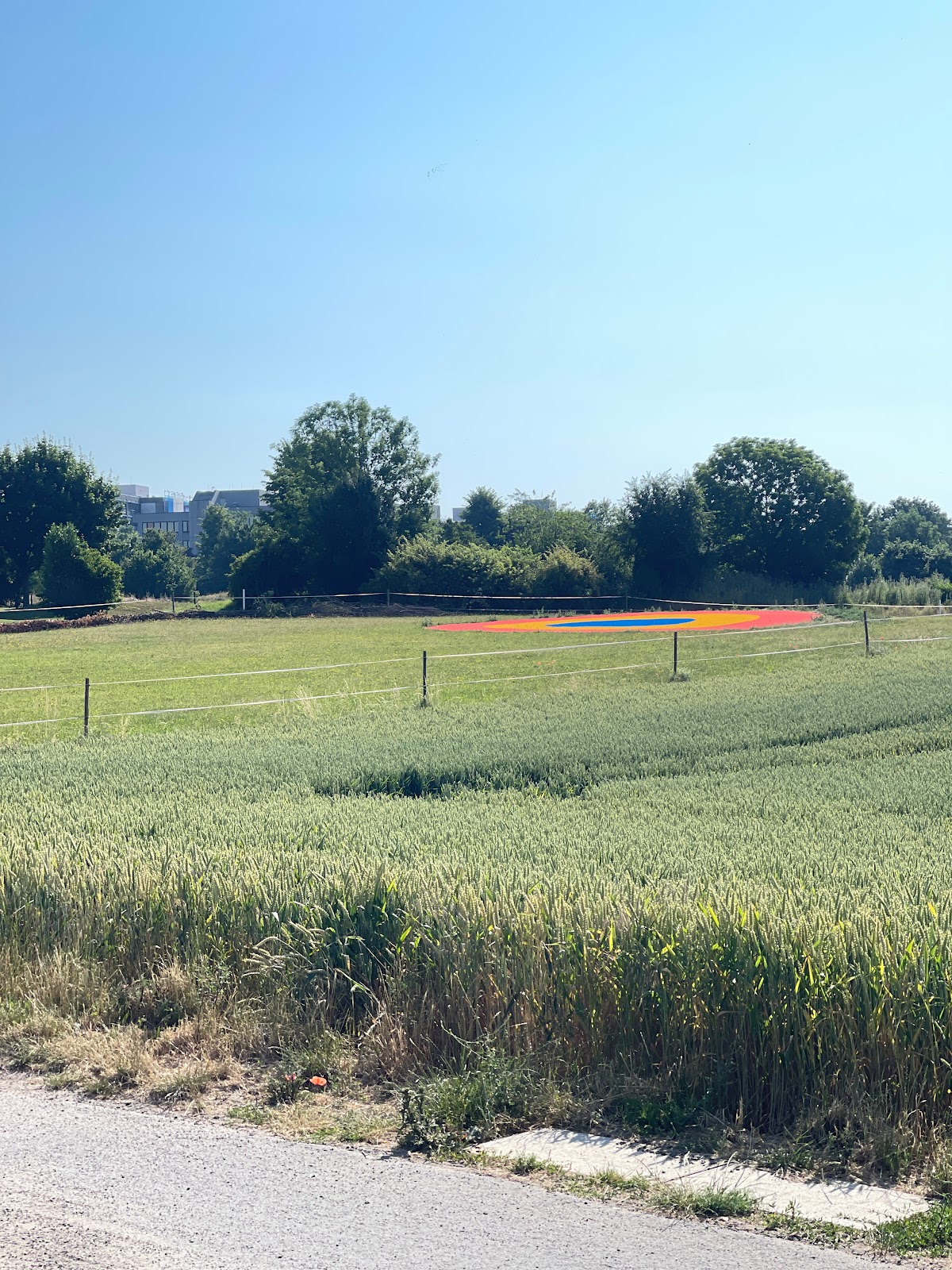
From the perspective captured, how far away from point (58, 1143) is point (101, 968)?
1.86 m

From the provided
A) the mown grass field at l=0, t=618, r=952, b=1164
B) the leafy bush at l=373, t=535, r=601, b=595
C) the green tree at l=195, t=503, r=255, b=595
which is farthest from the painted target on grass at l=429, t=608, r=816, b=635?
the green tree at l=195, t=503, r=255, b=595

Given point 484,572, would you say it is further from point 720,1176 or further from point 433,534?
point 720,1176

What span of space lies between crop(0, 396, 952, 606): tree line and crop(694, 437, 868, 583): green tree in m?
0.09

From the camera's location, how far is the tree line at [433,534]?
6125 centimetres

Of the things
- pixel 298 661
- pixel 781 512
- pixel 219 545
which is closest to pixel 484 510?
pixel 219 545

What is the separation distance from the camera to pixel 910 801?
10555mm

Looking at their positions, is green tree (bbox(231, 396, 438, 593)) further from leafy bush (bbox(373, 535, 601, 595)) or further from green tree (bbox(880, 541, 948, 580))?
green tree (bbox(880, 541, 948, 580))

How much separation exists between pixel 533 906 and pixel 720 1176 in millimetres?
1738

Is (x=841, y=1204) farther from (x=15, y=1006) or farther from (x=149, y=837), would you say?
(x=149, y=837)

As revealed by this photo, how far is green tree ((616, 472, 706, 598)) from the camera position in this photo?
6072 cm

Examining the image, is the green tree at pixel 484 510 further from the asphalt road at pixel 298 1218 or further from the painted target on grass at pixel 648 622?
the asphalt road at pixel 298 1218

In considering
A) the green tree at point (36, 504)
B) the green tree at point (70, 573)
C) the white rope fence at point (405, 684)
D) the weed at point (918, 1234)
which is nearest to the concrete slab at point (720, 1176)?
the weed at point (918, 1234)

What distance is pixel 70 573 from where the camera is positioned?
63.6 m

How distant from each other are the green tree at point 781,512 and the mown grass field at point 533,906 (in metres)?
54.7
